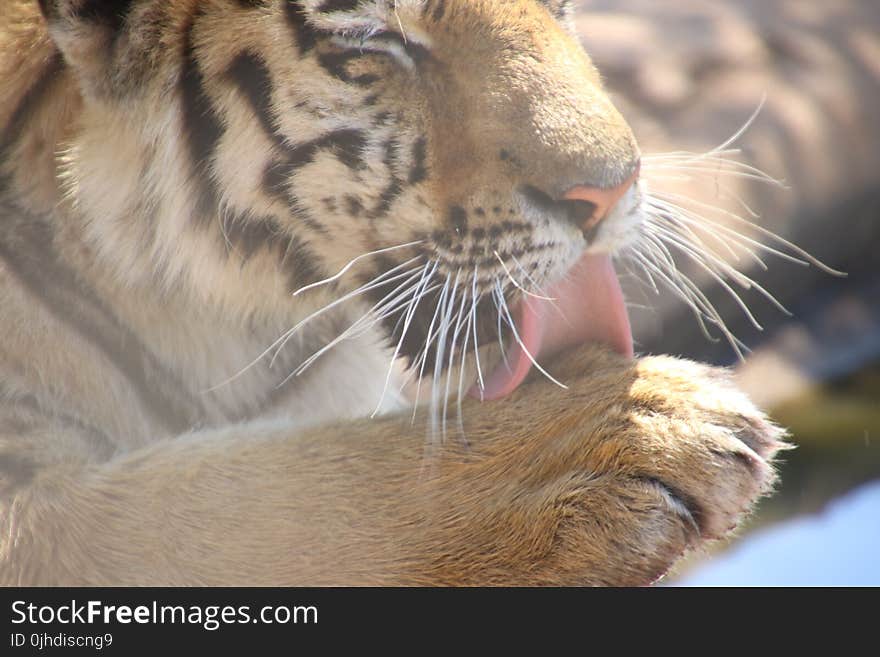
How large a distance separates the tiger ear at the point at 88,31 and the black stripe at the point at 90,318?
0.17 meters

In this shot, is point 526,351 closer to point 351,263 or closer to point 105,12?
point 351,263

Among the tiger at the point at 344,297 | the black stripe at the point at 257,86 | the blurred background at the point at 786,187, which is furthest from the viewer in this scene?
the blurred background at the point at 786,187

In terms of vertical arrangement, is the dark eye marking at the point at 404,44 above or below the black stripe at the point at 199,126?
above

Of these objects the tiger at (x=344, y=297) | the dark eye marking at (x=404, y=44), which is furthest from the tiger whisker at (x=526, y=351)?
the dark eye marking at (x=404, y=44)

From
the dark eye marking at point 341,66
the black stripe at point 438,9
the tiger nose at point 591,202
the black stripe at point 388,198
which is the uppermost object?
the black stripe at point 438,9

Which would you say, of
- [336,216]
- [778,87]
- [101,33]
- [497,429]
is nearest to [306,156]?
[336,216]

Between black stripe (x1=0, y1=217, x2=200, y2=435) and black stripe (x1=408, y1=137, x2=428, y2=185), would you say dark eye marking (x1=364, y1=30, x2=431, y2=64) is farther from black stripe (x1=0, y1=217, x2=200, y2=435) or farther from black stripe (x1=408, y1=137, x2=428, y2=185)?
black stripe (x1=0, y1=217, x2=200, y2=435)

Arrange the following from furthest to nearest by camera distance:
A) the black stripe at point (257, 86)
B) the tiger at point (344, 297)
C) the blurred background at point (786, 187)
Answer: the blurred background at point (786, 187), the black stripe at point (257, 86), the tiger at point (344, 297)

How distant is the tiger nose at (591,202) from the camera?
110 centimetres

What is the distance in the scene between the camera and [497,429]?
1117 mm

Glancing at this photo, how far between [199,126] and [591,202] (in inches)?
15.4

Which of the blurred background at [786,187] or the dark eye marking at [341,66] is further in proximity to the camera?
the blurred background at [786,187]

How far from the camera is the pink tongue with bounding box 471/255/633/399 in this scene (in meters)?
1.17

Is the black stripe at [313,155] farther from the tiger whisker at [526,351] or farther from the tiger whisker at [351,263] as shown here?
the tiger whisker at [526,351]
